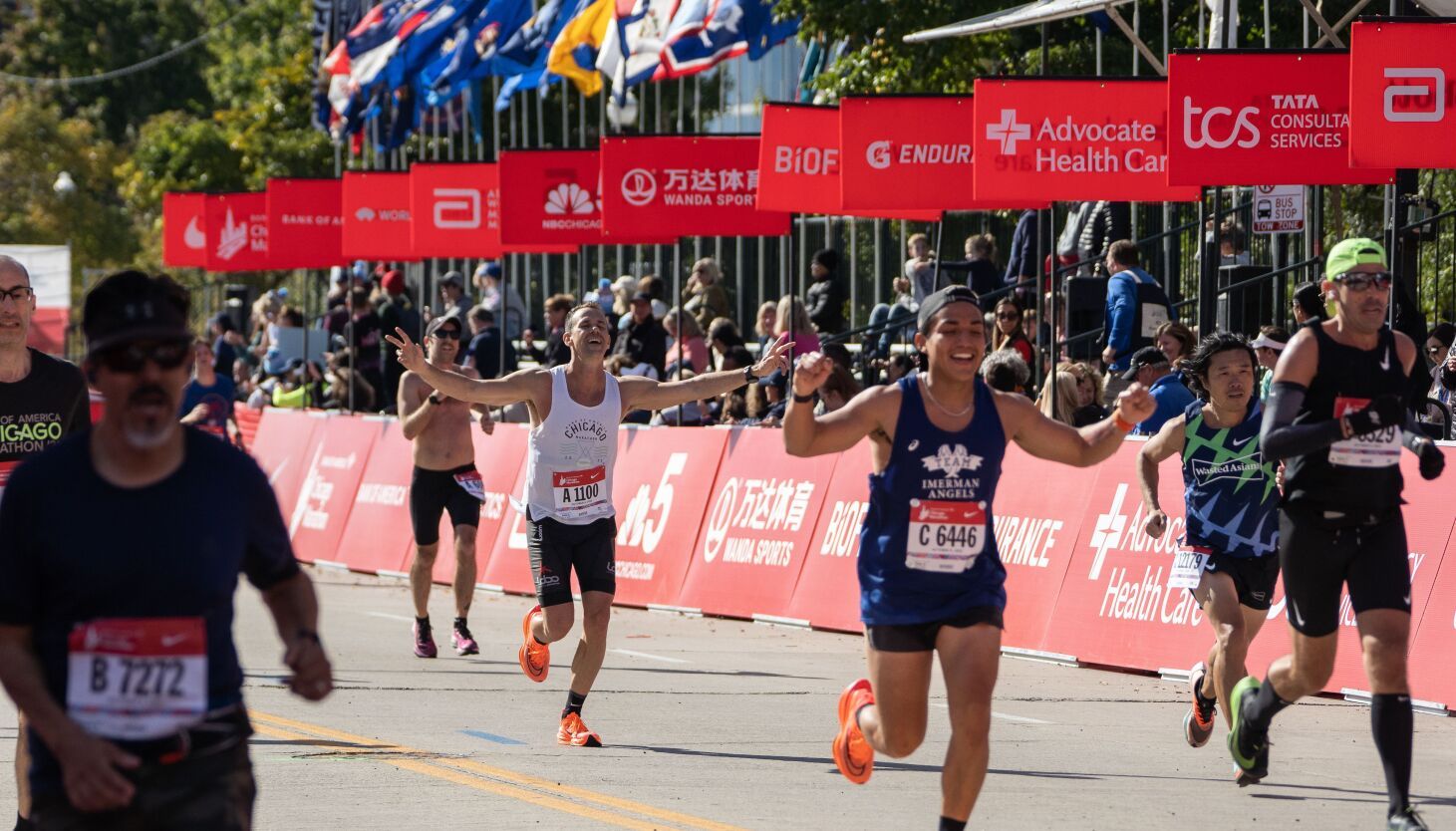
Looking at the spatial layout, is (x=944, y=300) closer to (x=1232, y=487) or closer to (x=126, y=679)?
(x=1232, y=487)

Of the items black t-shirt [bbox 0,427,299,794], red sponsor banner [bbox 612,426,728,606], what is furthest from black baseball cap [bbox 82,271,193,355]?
red sponsor banner [bbox 612,426,728,606]

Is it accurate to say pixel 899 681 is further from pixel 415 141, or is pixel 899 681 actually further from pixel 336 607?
pixel 415 141

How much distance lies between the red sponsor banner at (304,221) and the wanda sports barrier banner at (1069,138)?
1458cm

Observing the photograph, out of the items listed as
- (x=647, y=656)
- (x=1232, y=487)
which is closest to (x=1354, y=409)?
(x=1232, y=487)

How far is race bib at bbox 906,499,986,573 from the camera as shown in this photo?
6992mm

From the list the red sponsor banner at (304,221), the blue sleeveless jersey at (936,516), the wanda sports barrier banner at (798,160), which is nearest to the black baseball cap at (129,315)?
the blue sleeveless jersey at (936,516)

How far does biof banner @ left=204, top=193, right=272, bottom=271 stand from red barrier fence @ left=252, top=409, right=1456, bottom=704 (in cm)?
794

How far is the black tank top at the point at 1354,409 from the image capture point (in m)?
7.52

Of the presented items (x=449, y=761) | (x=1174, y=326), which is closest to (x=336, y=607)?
(x=1174, y=326)

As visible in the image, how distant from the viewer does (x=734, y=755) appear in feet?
32.1

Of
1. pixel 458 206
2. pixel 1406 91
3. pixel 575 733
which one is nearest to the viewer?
pixel 575 733

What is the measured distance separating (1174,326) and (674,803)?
6.57 m

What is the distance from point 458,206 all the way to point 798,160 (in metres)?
6.55

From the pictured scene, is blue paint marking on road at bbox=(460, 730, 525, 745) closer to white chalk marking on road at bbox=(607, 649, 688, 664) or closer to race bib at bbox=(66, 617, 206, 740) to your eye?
white chalk marking on road at bbox=(607, 649, 688, 664)
